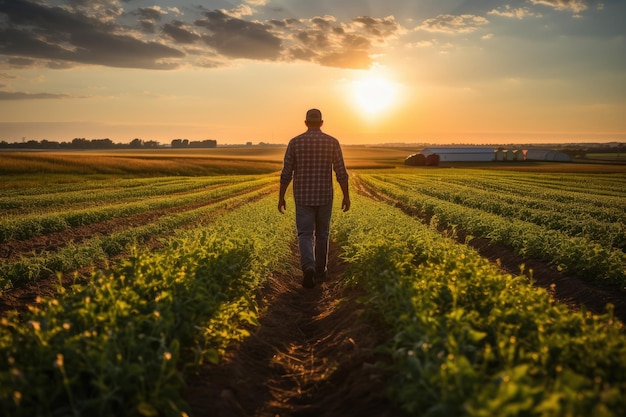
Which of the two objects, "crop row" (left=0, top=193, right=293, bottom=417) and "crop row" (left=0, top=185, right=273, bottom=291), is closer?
"crop row" (left=0, top=193, right=293, bottom=417)

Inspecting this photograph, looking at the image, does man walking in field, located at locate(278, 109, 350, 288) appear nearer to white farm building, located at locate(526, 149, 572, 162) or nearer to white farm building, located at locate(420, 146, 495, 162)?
white farm building, located at locate(420, 146, 495, 162)

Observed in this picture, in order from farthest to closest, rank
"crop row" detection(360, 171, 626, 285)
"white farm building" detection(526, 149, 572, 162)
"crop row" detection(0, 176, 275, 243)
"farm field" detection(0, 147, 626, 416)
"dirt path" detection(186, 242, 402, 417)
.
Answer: "white farm building" detection(526, 149, 572, 162)
"crop row" detection(0, 176, 275, 243)
"crop row" detection(360, 171, 626, 285)
"dirt path" detection(186, 242, 402, 417)
"farm field" detection(0, 147, 626, 416)

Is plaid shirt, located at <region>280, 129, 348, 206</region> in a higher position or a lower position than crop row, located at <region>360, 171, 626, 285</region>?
higher

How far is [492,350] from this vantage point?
3.88 meters

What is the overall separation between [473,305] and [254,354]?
262 centimetres

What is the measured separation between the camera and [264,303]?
7.54 meters

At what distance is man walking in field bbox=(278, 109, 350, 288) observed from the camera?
8812 millimetres

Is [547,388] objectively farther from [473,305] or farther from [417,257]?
[417,257]

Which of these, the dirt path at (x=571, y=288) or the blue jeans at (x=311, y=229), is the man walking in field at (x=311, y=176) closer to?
the blue jeans at (x=311, y=229)

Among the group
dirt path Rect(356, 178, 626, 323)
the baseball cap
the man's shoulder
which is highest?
the baseball cap

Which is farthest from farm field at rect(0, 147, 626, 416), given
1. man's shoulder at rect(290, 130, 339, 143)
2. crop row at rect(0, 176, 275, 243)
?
crop row at rect(0, 176, 275, 243)

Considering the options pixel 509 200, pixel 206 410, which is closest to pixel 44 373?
pixel 206 410

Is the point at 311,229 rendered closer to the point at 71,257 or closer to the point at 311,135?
the point at 311,135

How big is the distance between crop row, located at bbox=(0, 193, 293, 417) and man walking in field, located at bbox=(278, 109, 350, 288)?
322cm
